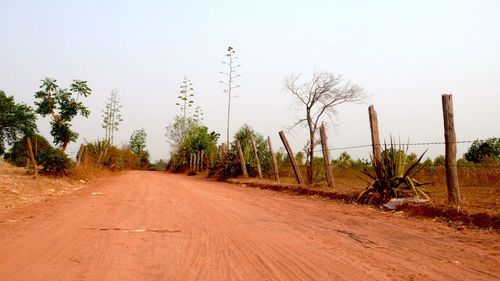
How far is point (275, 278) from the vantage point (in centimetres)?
423

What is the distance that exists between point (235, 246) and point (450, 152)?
5515 mm

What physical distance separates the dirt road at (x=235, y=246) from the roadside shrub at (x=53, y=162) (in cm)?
1017

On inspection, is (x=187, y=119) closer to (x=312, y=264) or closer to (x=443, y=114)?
(x=443, y=114)

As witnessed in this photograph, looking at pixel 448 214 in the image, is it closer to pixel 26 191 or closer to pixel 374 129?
pixel 374 129

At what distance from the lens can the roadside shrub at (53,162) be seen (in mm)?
18758

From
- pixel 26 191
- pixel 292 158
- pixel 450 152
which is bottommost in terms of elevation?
pixel 26 191

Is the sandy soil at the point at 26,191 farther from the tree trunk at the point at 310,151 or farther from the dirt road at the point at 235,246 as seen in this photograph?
the tree trunk at the point at 310,151

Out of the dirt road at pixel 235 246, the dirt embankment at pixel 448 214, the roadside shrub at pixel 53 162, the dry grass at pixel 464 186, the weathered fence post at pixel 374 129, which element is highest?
the weathered fence post at pixel 374 129

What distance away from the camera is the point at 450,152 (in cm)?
891

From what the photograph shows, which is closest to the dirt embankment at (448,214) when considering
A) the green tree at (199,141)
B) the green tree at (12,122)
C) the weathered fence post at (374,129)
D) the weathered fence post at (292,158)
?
the weathered fence post at (374,129)

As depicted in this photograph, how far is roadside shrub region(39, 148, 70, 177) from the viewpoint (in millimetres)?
18758

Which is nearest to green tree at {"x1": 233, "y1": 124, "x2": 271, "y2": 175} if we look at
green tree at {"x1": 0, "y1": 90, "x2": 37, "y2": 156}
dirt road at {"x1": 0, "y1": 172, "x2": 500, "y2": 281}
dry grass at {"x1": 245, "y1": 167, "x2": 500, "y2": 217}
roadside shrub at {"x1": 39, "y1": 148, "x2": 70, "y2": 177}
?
dry grass at {"x1": 245, "y1": 167, "x2": 500, "y2": 217}

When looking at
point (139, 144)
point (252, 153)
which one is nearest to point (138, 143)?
point (139, 144)

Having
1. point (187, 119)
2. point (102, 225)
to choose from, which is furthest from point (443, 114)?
point (187, 119)
